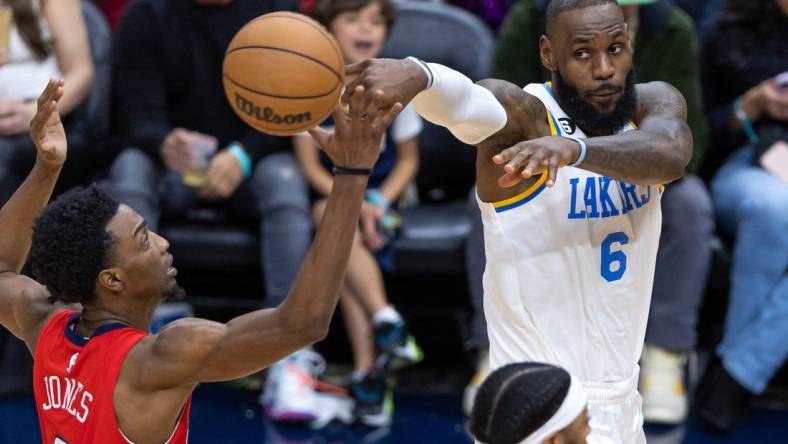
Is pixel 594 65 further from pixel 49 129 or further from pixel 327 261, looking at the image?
pixel 49 129

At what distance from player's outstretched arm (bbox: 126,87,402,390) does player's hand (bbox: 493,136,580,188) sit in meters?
0.34

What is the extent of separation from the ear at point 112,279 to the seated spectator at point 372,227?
8.47 ft

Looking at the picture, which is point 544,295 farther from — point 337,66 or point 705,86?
point 705,86

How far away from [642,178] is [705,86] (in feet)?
10.8

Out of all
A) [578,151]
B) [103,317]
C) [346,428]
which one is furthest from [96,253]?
[346,428]

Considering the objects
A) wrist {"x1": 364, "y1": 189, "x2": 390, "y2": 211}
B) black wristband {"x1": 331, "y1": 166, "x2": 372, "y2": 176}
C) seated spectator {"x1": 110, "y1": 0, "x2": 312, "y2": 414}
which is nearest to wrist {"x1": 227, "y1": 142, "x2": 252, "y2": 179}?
seated spectator {"x1": 110, "y1": 0, "x2": 312, "y2": 414}

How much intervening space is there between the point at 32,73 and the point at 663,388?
10.7 feet

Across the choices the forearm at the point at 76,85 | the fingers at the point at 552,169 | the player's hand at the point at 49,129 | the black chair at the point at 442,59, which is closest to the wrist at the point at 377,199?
the black chair at the point at 442,59

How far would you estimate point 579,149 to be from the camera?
338 cm

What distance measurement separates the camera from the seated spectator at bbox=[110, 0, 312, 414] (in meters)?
6.16

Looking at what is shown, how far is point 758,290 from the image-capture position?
19.7 ft

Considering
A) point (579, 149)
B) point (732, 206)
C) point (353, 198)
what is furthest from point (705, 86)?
point (353, 198)

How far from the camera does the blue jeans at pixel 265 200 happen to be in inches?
241

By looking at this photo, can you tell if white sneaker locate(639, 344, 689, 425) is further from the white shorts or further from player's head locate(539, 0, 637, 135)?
player's head locate(539, 0, 637, 135)
